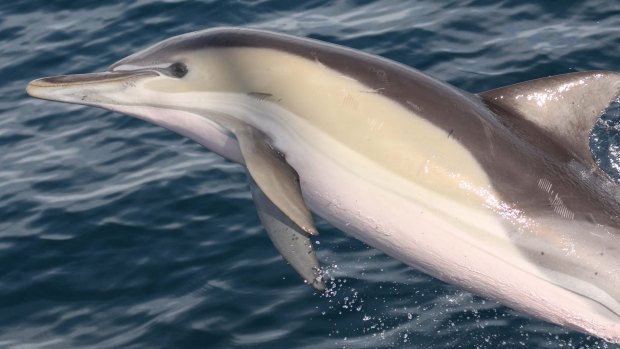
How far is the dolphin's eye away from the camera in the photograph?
7637mm

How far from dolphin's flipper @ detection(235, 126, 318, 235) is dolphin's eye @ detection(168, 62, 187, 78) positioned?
81cm

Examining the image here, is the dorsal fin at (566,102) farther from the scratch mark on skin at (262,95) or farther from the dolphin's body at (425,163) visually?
the scratch mark on skin at (262,95)

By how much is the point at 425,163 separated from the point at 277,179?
1.02 meters

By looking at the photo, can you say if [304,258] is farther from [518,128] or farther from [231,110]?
[518,128]

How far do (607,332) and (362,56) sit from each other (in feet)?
8.54

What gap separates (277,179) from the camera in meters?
6.95

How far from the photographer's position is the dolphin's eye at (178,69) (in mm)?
7637

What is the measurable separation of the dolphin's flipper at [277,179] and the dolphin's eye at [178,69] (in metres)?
0.81

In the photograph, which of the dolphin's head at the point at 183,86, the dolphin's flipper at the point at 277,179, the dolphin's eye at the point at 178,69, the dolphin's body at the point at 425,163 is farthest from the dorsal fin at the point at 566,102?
the dolphin's eye at the point at 178,69

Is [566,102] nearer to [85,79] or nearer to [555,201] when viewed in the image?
[555,201]

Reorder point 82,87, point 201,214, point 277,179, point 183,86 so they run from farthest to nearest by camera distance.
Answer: point 201,214 → point 183,86 → point 82,87 → point 277,179

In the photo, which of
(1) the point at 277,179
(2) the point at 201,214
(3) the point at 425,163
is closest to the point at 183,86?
(1) the point at 277,179

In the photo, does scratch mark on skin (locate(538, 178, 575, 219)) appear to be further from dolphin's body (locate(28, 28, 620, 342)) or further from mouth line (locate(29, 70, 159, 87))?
mouth line (locate(29, 70, 159, 87))

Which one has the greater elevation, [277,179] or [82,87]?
[82,87]
